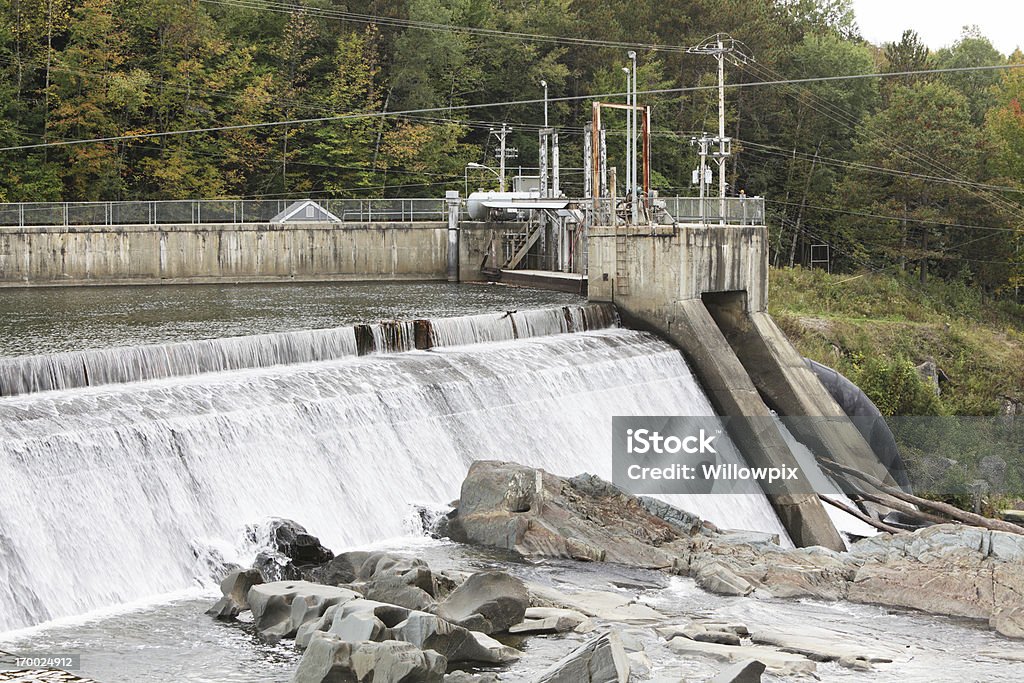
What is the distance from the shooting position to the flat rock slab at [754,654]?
12.7 meters

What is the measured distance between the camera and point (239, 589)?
14.0 metres

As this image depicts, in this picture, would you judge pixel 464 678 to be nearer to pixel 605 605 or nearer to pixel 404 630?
pixel 404 630

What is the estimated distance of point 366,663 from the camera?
11461mm

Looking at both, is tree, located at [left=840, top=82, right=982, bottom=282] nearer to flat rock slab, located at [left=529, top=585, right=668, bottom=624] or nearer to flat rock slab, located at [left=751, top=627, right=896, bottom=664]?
flat rock slab, located at [left=529, top=585, right=668, bottom=624]

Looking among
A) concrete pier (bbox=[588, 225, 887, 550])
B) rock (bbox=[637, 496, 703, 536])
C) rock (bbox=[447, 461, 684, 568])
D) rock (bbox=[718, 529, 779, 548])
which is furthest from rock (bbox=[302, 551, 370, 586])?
concrete pier (bbox=[588, 225, 887, 550])

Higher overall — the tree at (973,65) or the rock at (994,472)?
the tree at (973,65)

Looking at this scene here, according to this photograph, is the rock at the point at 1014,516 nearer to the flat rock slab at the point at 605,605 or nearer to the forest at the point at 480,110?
the flat rock slab at the point at 605,605

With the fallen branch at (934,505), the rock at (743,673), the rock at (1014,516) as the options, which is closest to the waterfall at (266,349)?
the fallen branch at (934,505)

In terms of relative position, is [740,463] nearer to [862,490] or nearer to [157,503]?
[862,490]

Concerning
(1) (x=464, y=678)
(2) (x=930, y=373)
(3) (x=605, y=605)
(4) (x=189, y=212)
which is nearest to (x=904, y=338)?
(2) (x=930, y=373)

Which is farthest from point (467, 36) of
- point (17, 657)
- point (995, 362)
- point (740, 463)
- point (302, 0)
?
point (17, 657)

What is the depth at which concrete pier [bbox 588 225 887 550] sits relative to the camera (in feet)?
93.8

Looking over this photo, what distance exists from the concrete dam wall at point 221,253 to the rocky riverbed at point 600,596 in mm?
23412

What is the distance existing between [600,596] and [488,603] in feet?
7.56
